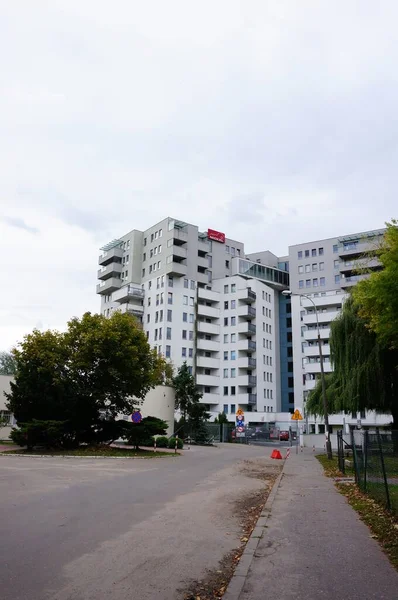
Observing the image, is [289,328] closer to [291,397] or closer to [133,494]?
[291,397]

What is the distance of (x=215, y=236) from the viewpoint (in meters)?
84.6

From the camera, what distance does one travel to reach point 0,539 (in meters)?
7.90

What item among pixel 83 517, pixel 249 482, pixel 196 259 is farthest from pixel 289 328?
pixel 83 517

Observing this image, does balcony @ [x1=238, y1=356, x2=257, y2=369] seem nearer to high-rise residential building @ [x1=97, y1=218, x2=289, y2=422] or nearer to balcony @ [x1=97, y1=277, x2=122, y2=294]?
high-rise residential building @ [x1=97, y1=218, x2=289, y2=422]

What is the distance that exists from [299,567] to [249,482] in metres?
11.8

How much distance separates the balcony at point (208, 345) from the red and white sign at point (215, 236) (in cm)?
1766

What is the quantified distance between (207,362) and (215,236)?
21.7m

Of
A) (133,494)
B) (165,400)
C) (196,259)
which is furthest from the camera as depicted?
(196,259)

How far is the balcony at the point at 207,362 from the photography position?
76.3m

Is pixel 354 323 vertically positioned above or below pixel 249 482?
above

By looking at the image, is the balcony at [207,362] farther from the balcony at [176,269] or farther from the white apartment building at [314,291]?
the white apartment building at [314,291]

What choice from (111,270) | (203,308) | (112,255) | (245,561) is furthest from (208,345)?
(245,561)

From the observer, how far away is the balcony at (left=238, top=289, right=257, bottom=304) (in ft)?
260

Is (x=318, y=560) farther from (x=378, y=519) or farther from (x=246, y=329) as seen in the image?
(x=246, y=329)
